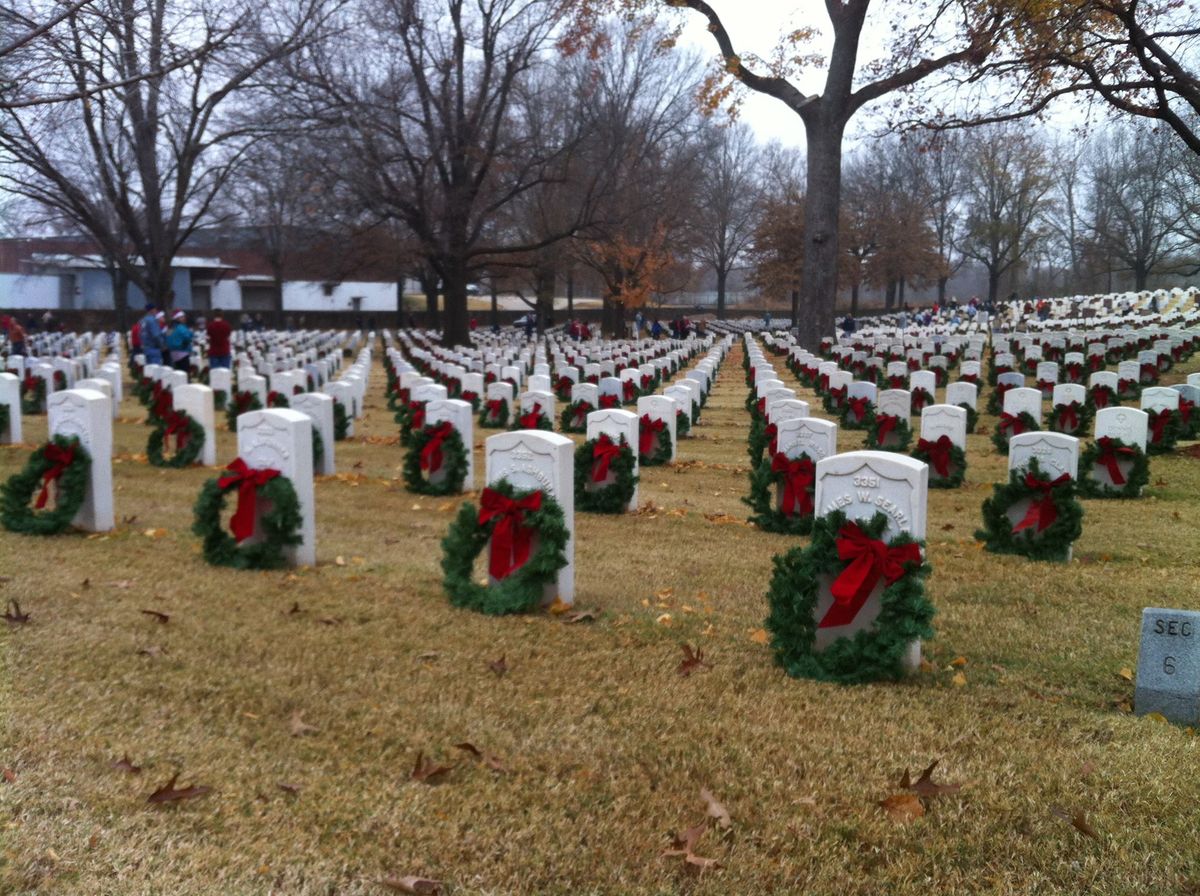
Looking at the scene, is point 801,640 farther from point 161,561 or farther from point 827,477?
point 161,561

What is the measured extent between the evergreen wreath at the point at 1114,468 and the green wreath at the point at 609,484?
15.0 feet

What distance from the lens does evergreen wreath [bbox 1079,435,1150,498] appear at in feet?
36.0

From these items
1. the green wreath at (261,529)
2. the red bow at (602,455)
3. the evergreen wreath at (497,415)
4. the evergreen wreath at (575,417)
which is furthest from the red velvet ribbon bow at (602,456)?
the evergreen wreath at (497,415)

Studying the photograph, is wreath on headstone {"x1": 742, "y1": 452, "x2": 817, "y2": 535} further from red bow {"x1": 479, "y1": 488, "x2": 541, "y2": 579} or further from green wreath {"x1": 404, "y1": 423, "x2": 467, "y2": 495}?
red bow {"x1": 479, "y1": 488, "x2": 541, "y2": 579}

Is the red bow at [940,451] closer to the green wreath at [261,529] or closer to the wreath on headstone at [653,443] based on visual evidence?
the wreath on headstone at [653,443]

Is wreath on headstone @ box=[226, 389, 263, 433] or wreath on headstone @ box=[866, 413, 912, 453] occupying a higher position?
wreath on headstone @ box=[226, 389, 263, 433]

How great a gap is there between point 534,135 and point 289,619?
95.8ft

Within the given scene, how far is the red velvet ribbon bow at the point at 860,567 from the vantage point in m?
5.15

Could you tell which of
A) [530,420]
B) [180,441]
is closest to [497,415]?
[530,420]

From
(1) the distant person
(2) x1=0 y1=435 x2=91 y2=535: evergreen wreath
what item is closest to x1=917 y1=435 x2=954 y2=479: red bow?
(2) x1=0 y1=435 x2=91 y2=535: evergreen wreath

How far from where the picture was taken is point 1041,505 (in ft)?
27.1

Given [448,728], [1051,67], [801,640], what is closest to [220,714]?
[448,728]

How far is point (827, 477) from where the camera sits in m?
5.56

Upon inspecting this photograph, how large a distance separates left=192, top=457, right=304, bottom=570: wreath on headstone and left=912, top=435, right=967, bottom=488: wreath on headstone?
A: 7253 mm
